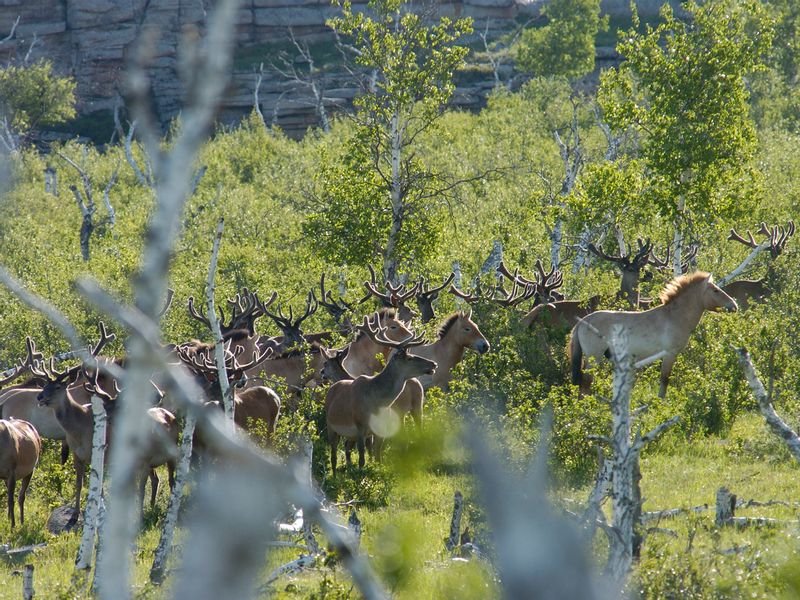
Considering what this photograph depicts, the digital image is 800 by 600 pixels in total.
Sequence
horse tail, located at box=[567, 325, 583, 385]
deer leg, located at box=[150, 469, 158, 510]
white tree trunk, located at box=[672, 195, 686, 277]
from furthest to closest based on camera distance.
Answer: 1. white tree trunk, located at box=[672, 195, 686, 277]
2. horse tail, located at box=[567, 325, 583, 385]
3. deer leg, located at box=[150, 469, 158, 510]

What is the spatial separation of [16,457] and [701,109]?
14.9 meters

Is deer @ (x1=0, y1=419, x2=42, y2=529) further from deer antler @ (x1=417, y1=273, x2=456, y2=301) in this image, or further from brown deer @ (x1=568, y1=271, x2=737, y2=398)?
deer antler @ (x1=417, y1=273, x2=456, y2=301)

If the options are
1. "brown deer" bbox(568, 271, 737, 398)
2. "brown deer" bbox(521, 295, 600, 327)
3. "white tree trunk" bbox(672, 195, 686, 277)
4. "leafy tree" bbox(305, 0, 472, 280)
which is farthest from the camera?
"leafy tree" bbox(305, 0, 472, 280)

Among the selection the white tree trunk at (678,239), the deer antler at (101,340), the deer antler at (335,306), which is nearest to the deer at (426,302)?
the deer antler at (335,306)

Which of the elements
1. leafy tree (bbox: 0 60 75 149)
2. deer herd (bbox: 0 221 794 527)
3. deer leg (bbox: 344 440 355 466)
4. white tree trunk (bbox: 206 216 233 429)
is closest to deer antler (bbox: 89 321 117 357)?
deer herd (bbox: 0 221 794 527)

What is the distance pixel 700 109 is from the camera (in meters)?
22.1

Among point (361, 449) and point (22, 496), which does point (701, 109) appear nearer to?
point (361, 449)

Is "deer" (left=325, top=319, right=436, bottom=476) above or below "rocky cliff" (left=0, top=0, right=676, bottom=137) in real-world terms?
below

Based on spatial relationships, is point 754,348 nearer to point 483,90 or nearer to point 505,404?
point 505,404

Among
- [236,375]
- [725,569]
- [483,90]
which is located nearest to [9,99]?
[483,90]

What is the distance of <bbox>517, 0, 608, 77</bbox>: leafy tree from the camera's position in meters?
62.0

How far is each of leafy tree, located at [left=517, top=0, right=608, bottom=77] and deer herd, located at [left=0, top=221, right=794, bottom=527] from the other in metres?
43.3

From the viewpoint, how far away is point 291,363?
17641mm

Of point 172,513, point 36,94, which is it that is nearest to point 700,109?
point 172,513
